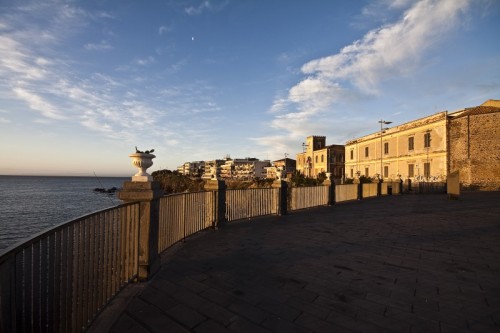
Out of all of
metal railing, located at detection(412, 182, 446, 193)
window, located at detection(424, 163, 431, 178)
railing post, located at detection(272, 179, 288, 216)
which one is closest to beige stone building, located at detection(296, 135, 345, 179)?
window, located at detection(424, 163, 431, 178)

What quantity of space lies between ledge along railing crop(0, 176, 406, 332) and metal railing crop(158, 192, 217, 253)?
21 millimetres

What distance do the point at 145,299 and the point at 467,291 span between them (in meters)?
4.51

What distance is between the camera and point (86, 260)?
10.1 ft

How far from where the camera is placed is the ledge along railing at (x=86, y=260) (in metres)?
2.01

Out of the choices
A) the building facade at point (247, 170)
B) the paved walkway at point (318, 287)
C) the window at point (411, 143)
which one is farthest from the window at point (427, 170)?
the building facade at point (247, 170)

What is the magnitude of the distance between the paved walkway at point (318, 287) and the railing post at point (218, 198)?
1088 millimetres

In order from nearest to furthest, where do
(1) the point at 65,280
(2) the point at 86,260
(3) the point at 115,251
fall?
1. (1) the point at 65,280
2. (2) the point at 86,260
3. (3) the point at 115,251

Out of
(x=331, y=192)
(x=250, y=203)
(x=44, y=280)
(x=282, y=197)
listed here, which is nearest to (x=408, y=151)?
(x=331, y=192)

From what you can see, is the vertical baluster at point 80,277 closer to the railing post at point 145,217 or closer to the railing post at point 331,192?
the railing post at point 145,217

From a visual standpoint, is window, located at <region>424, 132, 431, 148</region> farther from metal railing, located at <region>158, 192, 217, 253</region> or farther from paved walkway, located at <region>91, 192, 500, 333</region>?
metal railing, located at <region>158, 192, 217, 253</region>

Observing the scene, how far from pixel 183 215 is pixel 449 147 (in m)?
33.7

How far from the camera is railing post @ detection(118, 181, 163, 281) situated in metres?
4.39

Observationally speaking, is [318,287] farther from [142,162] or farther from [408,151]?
[408,151]

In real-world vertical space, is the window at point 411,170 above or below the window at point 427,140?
below
